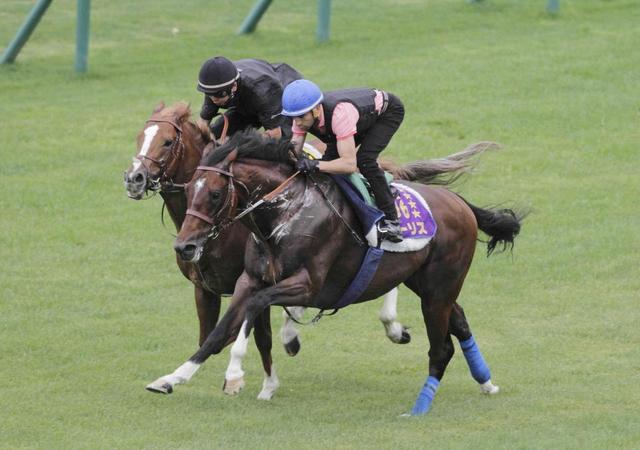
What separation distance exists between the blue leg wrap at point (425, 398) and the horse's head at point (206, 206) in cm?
208

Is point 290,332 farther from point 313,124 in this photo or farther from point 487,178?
point 487,178

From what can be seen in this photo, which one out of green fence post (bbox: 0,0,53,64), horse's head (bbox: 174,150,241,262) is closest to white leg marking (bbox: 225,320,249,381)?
horse's head (bbox: 174,150,241,262)

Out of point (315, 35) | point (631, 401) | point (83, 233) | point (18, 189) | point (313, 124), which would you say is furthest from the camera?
point (315, 35)

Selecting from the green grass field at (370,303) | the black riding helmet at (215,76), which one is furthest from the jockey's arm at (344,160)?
the green grass field at (370,303)

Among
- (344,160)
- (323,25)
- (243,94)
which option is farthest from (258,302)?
(323,25)

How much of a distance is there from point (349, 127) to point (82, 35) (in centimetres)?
1203

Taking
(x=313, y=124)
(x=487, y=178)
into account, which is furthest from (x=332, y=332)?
(x=487, y=178)

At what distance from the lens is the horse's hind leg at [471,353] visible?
1015 cm

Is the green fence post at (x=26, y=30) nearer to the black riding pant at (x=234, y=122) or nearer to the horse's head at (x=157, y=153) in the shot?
the black riding pant at (x=234, y=122)

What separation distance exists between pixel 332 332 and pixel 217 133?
2.53 metres

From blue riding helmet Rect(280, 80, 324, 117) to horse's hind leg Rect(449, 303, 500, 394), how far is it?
224cm

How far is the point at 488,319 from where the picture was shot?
40.7ft

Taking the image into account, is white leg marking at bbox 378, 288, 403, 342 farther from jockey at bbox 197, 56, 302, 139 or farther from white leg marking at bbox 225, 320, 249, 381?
white leg marking at bbox 225, 320, 249, 381

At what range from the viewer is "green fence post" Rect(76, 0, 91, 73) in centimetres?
2017
